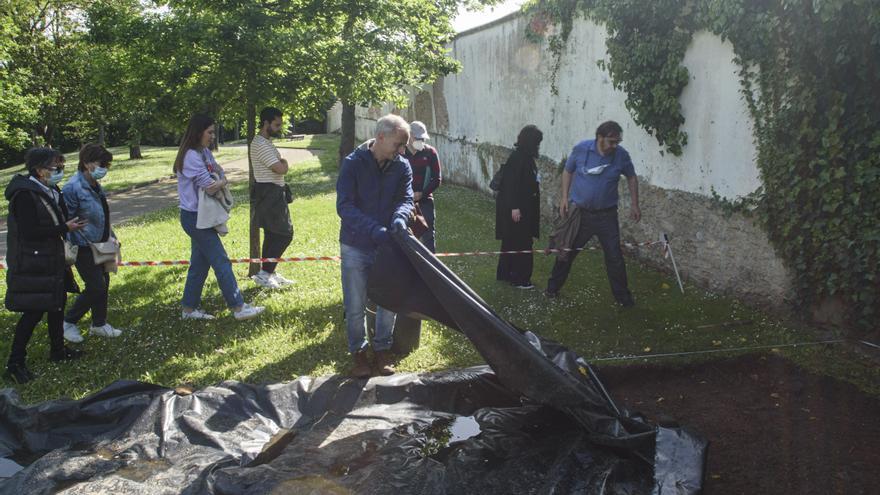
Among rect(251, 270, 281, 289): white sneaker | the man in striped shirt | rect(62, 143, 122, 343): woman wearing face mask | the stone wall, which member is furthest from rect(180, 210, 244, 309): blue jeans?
the stone wall

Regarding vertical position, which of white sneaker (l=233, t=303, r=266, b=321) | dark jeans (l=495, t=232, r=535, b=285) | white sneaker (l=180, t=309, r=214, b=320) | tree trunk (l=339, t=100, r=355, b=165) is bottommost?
white sneaker (l=180, t=309, r=214, b=320)

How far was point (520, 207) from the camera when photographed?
7184 mm

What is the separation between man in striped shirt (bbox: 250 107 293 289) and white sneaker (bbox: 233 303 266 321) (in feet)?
3.23

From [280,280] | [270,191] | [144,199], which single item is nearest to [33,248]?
[270,191]

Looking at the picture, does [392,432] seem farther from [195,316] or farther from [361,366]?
[195,316]

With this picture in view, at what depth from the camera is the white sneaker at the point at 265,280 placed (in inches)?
291

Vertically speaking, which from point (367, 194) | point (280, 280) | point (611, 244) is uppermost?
point (367, 194)

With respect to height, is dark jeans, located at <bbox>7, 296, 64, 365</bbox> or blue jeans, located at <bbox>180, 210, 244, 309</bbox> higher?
blue jeans, located at <bbox>180, 210, 244, 309</bbox>

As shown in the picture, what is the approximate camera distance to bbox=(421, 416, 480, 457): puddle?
3.78 m

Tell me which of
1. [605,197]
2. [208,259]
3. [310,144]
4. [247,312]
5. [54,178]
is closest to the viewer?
[54,178]

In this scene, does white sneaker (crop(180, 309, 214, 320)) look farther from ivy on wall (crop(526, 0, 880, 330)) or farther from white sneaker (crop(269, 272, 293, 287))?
ivy on wall (crop(526, 0, 880, 330))

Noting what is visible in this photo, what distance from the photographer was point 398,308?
437 cm

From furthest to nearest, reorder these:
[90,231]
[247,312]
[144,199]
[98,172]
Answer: [144,199], [247,312], [90,231], [98,172]

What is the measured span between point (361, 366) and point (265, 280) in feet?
9.51
